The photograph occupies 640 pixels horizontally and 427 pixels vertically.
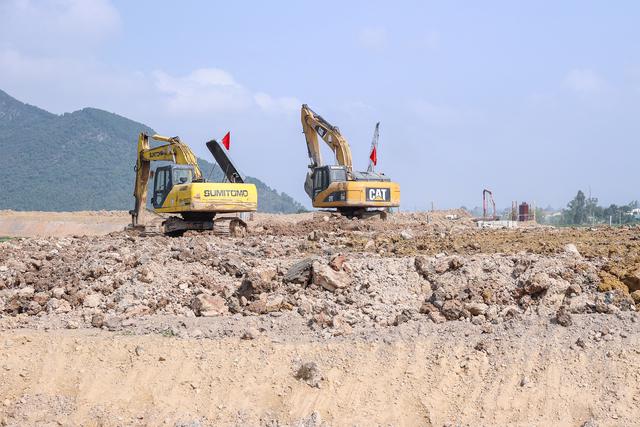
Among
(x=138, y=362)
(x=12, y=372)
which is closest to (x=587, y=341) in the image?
(x=138, y=362)

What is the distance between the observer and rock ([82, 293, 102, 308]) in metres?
9.47

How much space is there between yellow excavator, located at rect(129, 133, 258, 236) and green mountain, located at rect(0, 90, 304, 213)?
58.6 metres

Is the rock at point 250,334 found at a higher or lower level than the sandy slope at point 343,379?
higher

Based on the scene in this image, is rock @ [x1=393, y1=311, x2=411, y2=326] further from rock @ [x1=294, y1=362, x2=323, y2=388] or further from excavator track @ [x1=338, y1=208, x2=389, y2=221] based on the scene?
excavator track @ [x1=338, y1=208, x2=389, y2=221]

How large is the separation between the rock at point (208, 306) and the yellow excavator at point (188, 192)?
26.6 ft

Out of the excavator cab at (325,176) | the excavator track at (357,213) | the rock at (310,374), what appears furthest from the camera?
the excavator track at (357,213)

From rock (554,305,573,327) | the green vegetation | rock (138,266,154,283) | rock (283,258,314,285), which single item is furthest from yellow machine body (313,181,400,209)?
the green vegetation

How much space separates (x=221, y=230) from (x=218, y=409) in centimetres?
1081

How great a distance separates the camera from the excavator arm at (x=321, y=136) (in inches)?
969

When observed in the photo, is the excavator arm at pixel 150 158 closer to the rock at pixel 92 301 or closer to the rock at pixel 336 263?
the rock at pixel 92 301

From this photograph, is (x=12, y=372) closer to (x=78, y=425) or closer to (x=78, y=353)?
(x=78, y=353)

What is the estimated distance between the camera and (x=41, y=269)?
35.8 ft

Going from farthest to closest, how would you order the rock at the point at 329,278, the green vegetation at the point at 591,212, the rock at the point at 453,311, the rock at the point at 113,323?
the green vegetation at the point at 591,212, the rock at the point at 329,278, the rock at the point at 113,323, the rock at the point at 453,311

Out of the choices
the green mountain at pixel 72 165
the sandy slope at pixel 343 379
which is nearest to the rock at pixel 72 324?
the sandy slope at pixel 343 379
